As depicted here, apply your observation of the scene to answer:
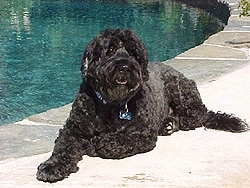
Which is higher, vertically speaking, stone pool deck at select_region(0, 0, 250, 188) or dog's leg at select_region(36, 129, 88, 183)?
dog's leg at select_region(36, 129, 88, 183)

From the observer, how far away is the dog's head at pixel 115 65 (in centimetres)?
404

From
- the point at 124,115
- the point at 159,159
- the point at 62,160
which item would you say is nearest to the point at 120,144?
the point at 124,115

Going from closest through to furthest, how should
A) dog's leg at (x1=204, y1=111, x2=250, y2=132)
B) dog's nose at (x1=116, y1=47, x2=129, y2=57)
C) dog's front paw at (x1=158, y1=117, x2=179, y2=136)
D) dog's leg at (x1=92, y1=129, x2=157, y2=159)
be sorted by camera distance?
dog's nose at (x1=116, y1=47, x2=129, y2=57) → dog's leg at (x1=92, y1=129, x2=157, y2=159) → dog's front paw at (x1=158, y1=117, x2=179, y2=136) → dog's leg at (x1=204, y1=111, x2=250, y2=132)

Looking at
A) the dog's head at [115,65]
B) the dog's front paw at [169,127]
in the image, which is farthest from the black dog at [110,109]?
the dog's front paw at [169,127]

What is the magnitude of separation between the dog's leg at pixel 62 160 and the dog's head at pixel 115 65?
1.29 feet

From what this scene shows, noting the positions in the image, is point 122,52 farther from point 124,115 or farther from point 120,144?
point 120,144

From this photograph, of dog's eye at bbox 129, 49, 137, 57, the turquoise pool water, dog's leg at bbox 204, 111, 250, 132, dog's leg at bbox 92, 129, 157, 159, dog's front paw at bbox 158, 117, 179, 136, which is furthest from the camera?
the turquoise pool water

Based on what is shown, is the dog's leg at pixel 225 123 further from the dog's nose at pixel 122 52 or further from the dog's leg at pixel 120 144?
the dog's nose at pixel 122 52

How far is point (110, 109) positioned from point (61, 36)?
30.6ft

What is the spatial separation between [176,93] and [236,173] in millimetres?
1286

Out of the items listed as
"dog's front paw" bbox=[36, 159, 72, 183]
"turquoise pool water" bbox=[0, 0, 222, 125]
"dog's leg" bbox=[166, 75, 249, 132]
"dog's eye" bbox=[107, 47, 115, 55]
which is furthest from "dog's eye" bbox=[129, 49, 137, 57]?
"turquoise pool water" bbox=[0, 0, 222, 125]

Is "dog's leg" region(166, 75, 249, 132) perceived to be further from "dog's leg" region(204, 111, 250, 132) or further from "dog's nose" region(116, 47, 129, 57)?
"dog's nose" region(116, 47, 129, 57)

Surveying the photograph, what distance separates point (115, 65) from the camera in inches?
159

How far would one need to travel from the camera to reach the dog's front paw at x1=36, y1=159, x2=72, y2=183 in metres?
4.02
